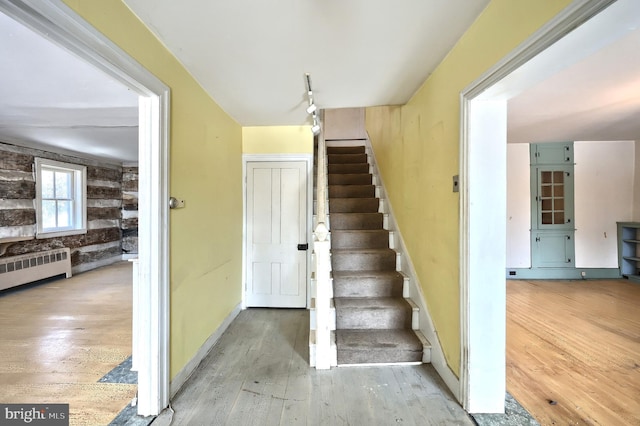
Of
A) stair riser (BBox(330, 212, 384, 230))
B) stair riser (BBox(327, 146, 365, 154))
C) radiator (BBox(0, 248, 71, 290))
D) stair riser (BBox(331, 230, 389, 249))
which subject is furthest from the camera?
stair riser (BBox(327, 146, 365, 154))

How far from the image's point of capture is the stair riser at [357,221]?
339 cm

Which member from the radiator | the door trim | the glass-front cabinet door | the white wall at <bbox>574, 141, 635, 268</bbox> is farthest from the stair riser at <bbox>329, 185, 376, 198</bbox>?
the radiator

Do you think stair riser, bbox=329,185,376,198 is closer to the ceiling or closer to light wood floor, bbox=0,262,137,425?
the ceiling

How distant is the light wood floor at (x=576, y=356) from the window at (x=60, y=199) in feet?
23.5

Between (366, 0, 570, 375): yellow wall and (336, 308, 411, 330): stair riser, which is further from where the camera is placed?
(336, 308, 411, 330): stair riser

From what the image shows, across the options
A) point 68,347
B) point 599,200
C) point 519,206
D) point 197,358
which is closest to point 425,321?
point 197,358

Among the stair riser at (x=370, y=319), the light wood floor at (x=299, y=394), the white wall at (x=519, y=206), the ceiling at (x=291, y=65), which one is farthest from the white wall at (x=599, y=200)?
the light wood floor at (x=299, y=394)

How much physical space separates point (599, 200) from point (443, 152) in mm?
5068

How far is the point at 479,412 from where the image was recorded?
164 cm

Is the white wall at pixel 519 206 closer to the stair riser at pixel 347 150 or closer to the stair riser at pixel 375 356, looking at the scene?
the stair riser at pixel 347 150

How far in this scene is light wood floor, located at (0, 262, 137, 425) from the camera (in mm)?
1795

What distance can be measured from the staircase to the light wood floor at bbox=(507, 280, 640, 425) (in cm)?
79

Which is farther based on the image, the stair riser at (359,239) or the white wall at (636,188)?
the white wall at (636,188)

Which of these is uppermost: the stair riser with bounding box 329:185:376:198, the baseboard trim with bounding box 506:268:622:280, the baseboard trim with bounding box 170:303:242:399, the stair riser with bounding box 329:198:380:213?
the stair riser with bounding box 329:185:376:198
